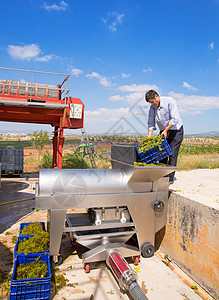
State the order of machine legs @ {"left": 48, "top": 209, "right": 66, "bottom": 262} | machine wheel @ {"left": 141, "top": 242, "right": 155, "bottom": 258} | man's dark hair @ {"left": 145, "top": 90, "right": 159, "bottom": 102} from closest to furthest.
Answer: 1. machine legs @ {"left": 48, "top": 209, "right": 66, "bottom": 262}
2. machine wheel @ {"left": 141, "top": 242, "right": 155, "bottom": 258}
3. man's dark hair @ {"left": 145, "top": 90, "right": 159, "bottom": 102}

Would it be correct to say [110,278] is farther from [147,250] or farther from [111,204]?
[111,204]

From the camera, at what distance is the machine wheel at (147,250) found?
4.04 meters

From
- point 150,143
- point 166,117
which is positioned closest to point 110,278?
point 150,143

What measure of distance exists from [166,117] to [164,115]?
0.07m

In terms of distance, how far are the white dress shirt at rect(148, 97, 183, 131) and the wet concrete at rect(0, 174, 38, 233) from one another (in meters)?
4.23

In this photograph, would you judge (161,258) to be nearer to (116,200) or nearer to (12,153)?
(116,200)

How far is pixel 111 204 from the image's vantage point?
3758 mm

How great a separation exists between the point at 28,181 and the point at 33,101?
4.06 m

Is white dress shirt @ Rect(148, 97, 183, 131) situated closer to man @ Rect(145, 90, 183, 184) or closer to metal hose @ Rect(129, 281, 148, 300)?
man @ Rect(145, 90, 183, 184)

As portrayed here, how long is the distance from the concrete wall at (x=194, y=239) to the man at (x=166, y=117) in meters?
1.26

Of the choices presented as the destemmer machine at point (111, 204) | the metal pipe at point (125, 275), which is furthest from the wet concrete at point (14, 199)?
the metal pipe at point (125, 275)

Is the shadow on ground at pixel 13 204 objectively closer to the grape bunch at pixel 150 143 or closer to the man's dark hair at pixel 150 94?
the grape bunch at pixel 150 143

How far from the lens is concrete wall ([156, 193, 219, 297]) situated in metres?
3.23

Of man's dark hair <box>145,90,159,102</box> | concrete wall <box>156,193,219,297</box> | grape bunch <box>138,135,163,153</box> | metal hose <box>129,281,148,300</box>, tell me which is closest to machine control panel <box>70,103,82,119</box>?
man's dark hair <box>145,90,159,102</box>
